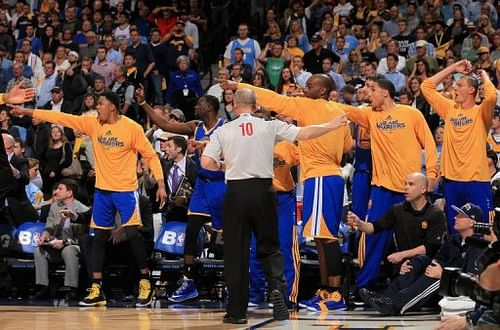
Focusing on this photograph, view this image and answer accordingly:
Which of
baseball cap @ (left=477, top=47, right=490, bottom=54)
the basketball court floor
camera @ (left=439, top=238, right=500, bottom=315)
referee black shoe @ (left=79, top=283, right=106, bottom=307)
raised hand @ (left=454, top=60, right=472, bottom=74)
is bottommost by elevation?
the basketball court floor

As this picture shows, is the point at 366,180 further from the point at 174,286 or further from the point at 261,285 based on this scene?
the point at 174,286

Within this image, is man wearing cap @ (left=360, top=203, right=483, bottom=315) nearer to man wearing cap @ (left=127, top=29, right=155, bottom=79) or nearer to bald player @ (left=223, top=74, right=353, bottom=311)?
→ bald player @ (left=223, top=74, right=353, bottom=311)

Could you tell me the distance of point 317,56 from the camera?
18484mm

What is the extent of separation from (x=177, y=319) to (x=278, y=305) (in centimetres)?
101

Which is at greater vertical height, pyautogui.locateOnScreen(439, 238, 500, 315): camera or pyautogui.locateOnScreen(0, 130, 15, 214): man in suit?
pyautogui.locateOnScreen(0, 130, 15, 214): man in suit

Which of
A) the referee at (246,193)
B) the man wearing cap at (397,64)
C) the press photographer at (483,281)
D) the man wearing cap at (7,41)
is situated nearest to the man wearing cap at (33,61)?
the man wearing cap at (7,41)

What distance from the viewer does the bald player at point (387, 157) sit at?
11406 mm

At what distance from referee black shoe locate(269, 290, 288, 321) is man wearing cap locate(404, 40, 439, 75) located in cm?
826

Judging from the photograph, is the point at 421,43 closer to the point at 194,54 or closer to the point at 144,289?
the point at 194,54

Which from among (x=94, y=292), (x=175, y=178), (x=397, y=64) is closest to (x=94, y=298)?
(x=94, y=292)

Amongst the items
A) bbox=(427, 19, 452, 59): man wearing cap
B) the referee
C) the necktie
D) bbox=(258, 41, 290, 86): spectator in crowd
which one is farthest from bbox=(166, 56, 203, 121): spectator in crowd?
the referee

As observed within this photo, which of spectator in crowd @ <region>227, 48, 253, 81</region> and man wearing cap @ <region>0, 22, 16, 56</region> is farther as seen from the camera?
man wearing cap @ <region>0, 22, 16, 56</region>

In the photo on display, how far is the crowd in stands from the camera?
16156 mm

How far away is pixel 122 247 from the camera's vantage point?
41.8 ft
